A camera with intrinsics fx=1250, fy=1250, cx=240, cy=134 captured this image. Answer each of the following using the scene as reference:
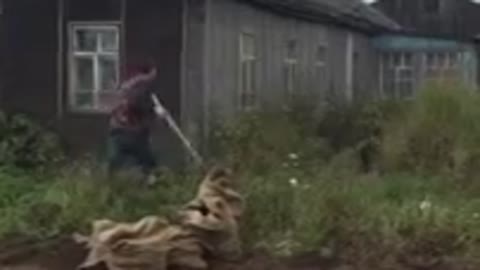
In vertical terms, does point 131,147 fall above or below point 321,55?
below

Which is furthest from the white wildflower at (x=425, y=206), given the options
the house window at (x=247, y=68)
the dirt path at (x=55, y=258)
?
the house window at (x=247, y=68)

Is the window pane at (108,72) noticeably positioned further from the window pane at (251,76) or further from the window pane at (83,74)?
the window pane at (251,76)

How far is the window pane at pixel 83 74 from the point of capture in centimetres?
1995

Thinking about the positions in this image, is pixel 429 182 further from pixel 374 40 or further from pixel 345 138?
pixel 374 40

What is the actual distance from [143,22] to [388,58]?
20033 mm

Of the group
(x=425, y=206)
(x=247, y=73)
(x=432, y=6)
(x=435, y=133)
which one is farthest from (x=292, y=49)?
(x=432, y=6)

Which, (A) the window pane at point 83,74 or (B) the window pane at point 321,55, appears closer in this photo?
(A) the window pane at point 83,74

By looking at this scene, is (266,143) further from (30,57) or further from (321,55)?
(321,55)

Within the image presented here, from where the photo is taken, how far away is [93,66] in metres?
19.9

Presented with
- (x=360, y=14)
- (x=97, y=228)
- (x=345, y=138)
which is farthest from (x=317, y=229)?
(x=360, y=14)

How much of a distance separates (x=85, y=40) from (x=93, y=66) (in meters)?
0.43

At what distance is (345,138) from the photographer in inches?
665

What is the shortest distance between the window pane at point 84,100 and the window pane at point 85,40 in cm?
74

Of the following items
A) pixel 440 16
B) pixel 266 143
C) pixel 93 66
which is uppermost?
pixel 440 16
